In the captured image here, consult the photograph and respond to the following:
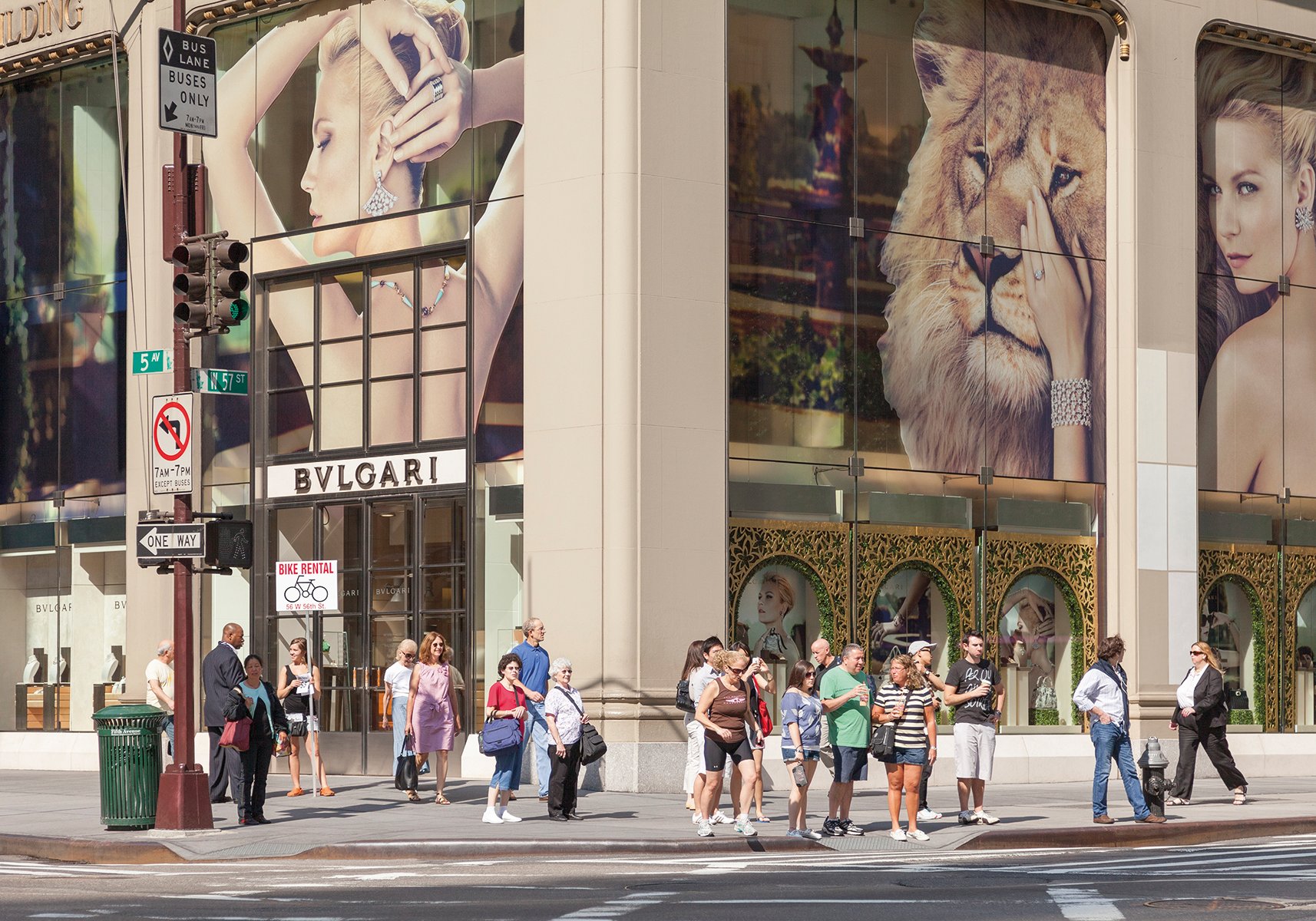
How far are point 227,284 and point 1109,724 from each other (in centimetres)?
944

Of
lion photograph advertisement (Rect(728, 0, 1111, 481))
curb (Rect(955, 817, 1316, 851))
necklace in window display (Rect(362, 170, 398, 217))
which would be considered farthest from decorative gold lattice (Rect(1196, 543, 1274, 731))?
necklace in window display (Rect(362, 170, 398, 217))

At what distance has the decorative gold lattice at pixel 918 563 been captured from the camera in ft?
84.9

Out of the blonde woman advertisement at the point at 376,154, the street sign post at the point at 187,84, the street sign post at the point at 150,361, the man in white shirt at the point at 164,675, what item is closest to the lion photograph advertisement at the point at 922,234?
the blonde woman advertisement at the point at 376,154

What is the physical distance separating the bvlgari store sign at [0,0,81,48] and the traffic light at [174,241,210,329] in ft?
43.9

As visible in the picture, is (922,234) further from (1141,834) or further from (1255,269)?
(1141,834)

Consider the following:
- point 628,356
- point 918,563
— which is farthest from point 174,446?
point 918,563

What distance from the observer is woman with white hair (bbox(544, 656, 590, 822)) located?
2001cm

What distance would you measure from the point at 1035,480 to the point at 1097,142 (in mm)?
4939

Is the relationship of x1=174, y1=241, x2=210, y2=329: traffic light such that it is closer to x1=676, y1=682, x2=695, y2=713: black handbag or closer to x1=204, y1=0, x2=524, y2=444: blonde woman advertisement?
x1=676, y1=682, x2=695, y2=713: black handbag

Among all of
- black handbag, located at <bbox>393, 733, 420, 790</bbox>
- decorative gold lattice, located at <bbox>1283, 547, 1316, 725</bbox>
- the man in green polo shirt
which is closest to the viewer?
the man in green polo shirt

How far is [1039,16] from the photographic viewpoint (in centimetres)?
2822

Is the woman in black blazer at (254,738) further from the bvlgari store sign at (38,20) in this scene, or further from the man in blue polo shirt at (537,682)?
the bvlgari store sign at (38,20)

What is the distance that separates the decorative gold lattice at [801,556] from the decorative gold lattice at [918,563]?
255 millimetres

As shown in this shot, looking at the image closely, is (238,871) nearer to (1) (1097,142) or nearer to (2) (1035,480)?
(2) (1035,480)
